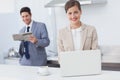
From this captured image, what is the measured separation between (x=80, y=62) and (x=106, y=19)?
74.7 inches

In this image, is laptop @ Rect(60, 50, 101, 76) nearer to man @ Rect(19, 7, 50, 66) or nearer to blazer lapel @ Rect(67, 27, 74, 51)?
blazer lapel @ Rect(67, 27, 74, 51)

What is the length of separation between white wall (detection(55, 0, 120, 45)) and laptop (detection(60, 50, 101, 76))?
178 centimetres

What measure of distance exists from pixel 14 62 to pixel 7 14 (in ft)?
2.86

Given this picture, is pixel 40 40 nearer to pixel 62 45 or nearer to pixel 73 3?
pixel 62 45

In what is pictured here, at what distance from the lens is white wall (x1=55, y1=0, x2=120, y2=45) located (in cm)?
356

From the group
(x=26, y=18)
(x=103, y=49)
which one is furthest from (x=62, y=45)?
(x=103, y=49)

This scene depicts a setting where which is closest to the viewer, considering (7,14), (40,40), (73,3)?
(73,3)

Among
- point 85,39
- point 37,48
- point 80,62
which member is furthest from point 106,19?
point 80,62

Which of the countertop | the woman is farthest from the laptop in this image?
the woman

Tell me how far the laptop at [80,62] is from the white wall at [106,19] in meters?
1.78

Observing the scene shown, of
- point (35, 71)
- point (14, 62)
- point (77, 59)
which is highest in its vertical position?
point (77, 59)

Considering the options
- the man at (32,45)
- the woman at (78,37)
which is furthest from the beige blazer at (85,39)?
the man at (32,45)

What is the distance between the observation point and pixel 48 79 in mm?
1874

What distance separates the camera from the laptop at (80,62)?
1.86 m
